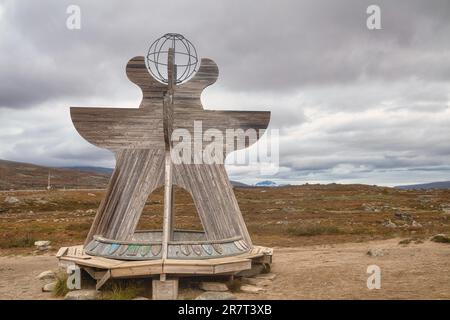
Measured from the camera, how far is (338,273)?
13.1 meters

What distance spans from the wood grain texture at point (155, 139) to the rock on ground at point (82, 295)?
1.74 m

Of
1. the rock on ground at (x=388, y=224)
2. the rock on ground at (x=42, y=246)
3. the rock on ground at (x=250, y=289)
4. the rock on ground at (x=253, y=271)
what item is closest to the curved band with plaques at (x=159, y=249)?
the rock on ground at (x=250, y=289)

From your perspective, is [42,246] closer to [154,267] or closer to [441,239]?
[154,267]

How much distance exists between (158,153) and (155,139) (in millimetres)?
439

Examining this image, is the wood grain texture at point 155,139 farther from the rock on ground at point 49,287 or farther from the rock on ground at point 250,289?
the rock on ground at point 49,287

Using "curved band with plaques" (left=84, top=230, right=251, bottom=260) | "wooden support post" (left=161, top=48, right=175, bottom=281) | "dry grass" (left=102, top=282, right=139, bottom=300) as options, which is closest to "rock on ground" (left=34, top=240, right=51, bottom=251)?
"curved band with plaques" (left=84, top=230, right=251, bottom=260)

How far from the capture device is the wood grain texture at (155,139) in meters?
11.7

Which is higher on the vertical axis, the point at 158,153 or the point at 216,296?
the point at 158,153

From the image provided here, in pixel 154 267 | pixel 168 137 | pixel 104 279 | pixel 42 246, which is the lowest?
pixel 42 246

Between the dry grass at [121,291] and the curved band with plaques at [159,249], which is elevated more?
the curved band with plaques at [159,249]

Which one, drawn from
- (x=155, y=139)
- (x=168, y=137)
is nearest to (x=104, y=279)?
(x=168, y=137)
